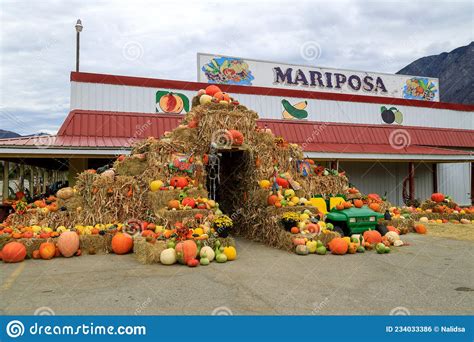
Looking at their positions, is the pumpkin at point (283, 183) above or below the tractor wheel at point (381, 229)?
above

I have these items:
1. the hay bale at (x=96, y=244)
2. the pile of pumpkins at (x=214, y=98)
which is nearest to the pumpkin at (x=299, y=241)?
the hay bale at (x=96, y=244)

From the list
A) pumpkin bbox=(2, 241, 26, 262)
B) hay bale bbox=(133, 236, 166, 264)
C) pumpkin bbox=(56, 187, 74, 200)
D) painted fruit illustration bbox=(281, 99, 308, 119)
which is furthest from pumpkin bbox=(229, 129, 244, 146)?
painted fruit illustration bbox=(281, 99, 308, 119)

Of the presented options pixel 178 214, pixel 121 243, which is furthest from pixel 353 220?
pixel 121 243

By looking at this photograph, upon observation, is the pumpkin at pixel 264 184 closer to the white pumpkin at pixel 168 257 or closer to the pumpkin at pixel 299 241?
the pumpkin at pixel 299 241

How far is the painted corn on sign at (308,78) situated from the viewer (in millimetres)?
22719

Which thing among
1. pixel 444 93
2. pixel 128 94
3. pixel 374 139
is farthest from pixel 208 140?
pixel 444 93

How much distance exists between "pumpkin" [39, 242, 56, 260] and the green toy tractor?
22.2ft

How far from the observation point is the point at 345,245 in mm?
8664

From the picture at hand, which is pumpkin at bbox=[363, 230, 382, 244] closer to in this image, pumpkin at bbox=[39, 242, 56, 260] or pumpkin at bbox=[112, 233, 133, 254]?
pumpkin at bbox=[112, 233, 133, 254]

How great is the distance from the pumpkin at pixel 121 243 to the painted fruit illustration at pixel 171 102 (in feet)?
35.9

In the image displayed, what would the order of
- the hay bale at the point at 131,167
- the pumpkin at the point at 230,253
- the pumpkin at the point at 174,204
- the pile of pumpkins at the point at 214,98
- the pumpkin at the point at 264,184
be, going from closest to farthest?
the pumpkin at the point at 230,253 < the pumpkin at the point at 174,204 < the pumpkin at the point at 264,184 < the hay bale at the point at 131,167 < the pile of pumpkins at the point at 214,98

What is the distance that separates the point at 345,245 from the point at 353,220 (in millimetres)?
1567

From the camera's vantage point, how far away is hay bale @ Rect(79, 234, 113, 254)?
352 inches

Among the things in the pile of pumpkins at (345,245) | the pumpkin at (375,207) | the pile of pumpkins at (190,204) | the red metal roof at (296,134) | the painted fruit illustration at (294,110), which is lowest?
the pile of pumpkins at (345,245)
